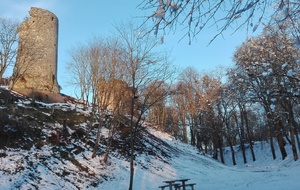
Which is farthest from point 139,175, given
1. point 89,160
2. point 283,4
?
point 283,4

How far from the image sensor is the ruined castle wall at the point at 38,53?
64.0 ft

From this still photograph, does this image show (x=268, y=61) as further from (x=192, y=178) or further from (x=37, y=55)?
(x=37, y=55)

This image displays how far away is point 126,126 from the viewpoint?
18844mm

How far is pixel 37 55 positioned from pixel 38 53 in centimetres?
17

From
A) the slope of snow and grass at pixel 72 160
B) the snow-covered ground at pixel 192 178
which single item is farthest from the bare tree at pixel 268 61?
the slope of snow and grass at pixel 72 160

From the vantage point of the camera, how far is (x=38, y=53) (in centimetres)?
2017

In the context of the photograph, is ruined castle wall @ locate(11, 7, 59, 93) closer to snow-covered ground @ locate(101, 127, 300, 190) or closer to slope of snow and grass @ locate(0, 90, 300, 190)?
slope of snow and grass @ locate(0, 90, 300, 190)

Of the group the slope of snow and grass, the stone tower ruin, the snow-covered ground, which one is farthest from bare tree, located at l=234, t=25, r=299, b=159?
the stone tower ruin

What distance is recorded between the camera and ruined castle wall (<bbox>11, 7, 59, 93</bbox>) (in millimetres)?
19500

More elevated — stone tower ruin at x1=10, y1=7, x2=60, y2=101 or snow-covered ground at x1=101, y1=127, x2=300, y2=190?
stone tower ruin at x1=10, y1=7, x2=60, y2=101

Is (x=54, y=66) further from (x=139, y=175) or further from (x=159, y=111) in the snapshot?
(x=159, y=111)

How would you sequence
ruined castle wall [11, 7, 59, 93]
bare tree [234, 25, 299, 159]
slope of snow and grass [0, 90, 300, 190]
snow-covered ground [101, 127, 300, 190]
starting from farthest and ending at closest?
ruined castle wall [11, 7, 59, 93]
snow-covered ground [101, 127, 300, 190]
bare tree [234, 25, 299, 159]
slope of snow and grass [0, 90, 300, 190]

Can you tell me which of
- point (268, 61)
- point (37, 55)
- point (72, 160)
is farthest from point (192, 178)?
point (37, 55)

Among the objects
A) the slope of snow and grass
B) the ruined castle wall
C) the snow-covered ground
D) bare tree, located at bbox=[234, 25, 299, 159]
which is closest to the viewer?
the slope of snow and grass
